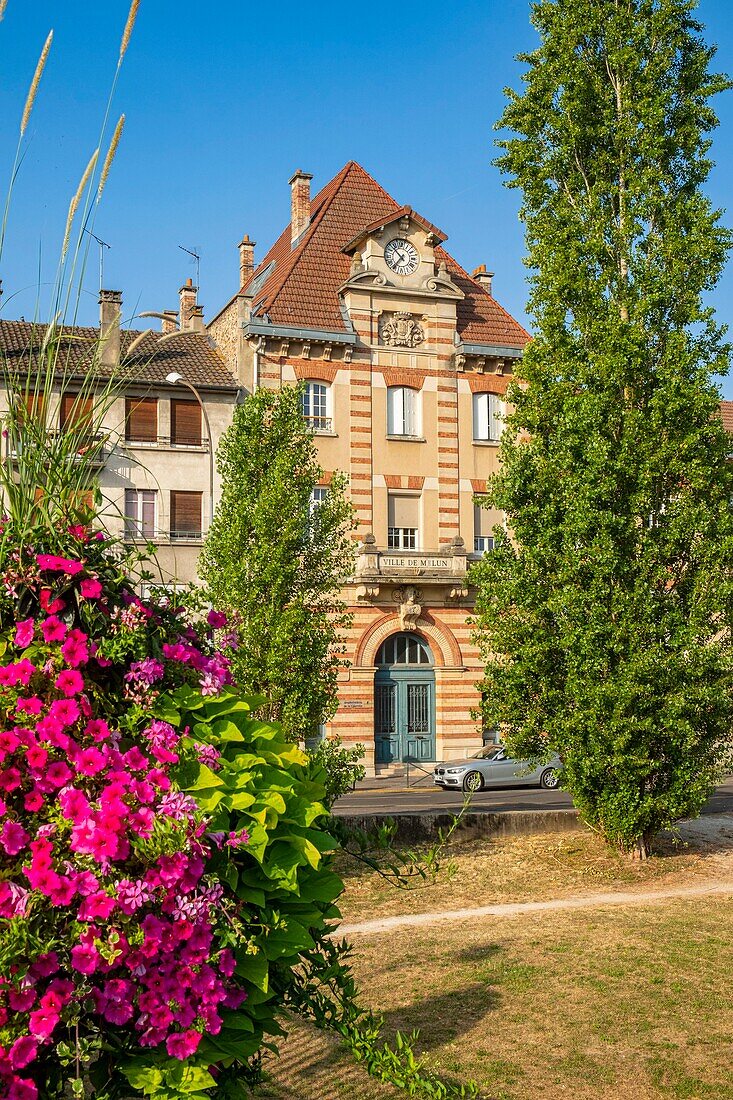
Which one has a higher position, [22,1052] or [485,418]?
[485,418]

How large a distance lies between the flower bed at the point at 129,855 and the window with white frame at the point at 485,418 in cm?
3039

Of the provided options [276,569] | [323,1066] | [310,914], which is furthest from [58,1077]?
[276,569]

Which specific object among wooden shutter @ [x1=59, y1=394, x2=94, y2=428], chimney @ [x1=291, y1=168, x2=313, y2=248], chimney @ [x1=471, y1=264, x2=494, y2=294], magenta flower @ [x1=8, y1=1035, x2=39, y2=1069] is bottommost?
magenta flower @ [x1=8, y1=1035, x2=39, y2=1069]

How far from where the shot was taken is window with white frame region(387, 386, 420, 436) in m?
32.2

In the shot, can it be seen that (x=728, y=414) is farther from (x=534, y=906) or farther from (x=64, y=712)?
(x=64, y=712)

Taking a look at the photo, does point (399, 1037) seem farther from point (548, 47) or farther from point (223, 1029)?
point (548, 47)

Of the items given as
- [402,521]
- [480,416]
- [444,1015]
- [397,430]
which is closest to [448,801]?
[402,521]

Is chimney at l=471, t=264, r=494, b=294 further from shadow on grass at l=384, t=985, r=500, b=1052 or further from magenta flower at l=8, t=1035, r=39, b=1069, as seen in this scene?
magenta flower at l=8, t=1035, r=39, b=1069

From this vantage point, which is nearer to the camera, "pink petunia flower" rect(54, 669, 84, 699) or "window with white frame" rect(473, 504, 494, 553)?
"pink petunia flower" rect(54, 669, 84, 699)

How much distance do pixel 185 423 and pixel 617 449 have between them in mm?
17699

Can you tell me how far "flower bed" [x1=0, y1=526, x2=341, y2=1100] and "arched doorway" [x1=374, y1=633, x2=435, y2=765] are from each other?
28.0m

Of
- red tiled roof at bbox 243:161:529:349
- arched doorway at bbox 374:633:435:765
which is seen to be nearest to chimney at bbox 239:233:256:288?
red tiled roof at bbox 243:161:529:349

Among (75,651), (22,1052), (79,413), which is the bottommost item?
(22,1052)

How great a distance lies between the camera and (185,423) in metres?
30.4
